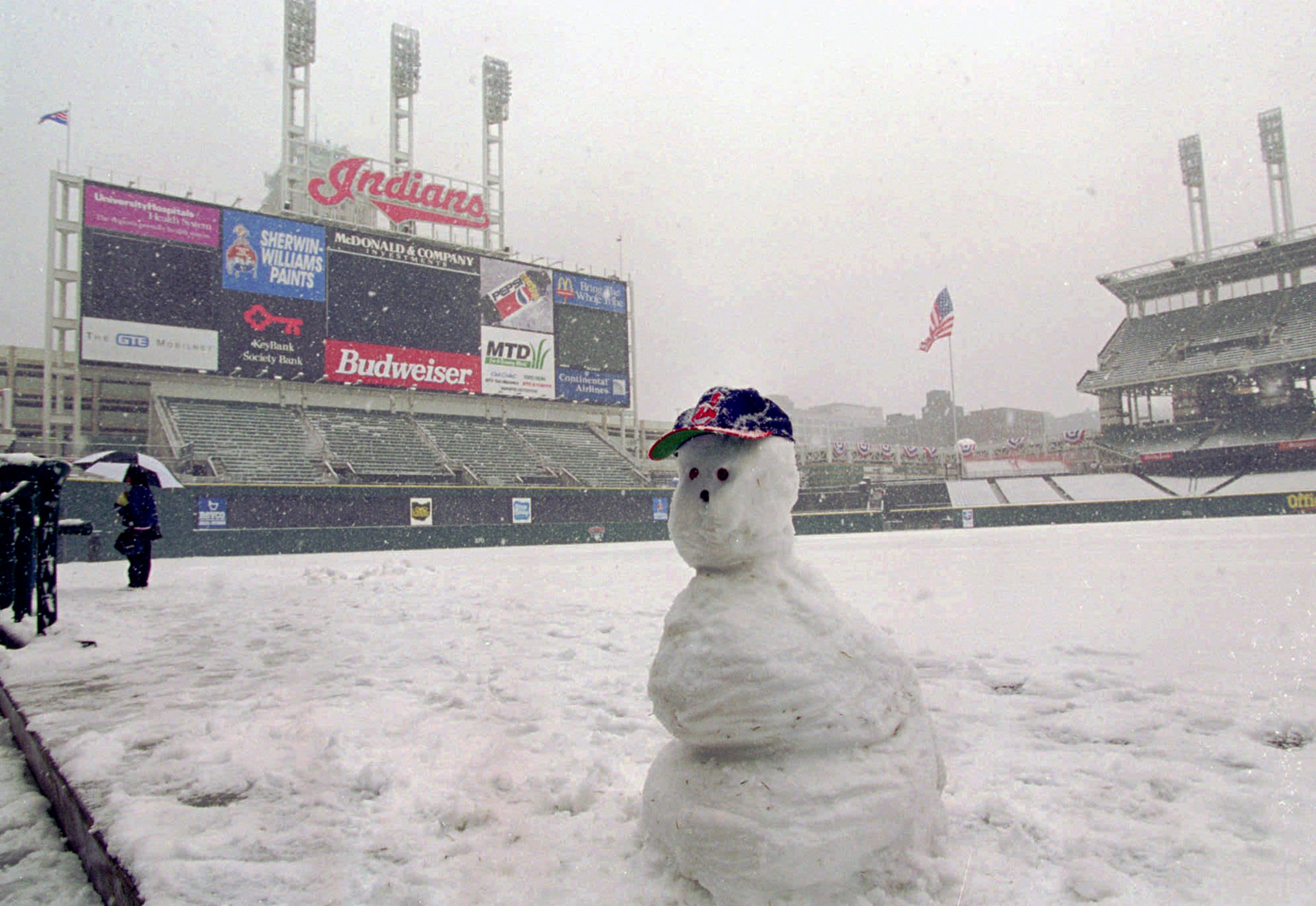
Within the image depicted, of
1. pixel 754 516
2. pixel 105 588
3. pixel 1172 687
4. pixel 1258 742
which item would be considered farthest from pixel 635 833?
pixel 105 588

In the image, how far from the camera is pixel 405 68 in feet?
90.6

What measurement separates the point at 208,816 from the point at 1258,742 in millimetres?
3594

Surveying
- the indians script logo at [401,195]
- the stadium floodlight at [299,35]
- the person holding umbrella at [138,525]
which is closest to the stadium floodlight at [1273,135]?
the indians script logo at [401,195]

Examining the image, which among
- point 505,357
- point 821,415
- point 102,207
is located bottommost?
point 821,415

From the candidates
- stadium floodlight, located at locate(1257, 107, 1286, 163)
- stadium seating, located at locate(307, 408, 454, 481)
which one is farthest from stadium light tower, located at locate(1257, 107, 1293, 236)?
stadium seating, located at locate(307, 408, 454, 481)

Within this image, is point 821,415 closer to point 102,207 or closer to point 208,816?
point 208,816

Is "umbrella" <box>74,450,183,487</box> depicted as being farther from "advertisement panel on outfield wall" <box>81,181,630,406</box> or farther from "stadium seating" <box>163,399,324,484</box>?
"advertisement panel on outfield wall" <box>81,181,630,406</box>

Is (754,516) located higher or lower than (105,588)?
higher

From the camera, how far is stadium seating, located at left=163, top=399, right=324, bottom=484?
729 inches

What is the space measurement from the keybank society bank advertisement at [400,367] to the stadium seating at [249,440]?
83.5 inches

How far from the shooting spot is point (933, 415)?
143 ft

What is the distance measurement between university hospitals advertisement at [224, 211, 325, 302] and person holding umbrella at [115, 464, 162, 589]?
1433 centimetres

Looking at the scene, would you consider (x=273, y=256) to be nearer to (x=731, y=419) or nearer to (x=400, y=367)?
(x=400, y=367)

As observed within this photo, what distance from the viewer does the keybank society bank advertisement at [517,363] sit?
80.9 ft
